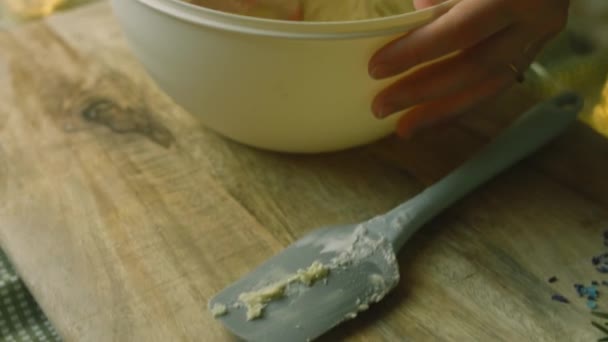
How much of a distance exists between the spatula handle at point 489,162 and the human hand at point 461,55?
0.15ft

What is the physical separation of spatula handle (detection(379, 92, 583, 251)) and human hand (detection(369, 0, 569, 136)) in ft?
0.15

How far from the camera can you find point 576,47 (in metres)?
0.80

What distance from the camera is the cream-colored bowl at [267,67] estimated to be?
53cm

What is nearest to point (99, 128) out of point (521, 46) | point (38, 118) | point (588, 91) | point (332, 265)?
point (38, 118)

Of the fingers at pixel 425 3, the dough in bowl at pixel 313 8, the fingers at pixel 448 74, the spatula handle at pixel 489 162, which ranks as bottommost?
the spatula handle at pixel 489 162

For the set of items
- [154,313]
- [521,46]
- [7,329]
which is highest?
[521,46]

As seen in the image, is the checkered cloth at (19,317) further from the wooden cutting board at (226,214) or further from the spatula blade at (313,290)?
the spatula blade at (313,290)

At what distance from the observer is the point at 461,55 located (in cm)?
60

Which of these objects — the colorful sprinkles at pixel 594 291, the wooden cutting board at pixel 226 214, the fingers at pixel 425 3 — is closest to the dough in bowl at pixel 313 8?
the fingers at pixel 425 3

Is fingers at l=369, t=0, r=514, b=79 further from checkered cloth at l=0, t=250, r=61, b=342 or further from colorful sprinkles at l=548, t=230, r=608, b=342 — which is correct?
checkered cloth at l=0, t=250, r=61, b=342

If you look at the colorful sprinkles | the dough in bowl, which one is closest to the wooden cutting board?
the colorful sprinkles

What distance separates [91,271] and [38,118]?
0.77ft

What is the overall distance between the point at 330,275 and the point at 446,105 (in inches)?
8.4

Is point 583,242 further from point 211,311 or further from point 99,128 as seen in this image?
point 99,128
